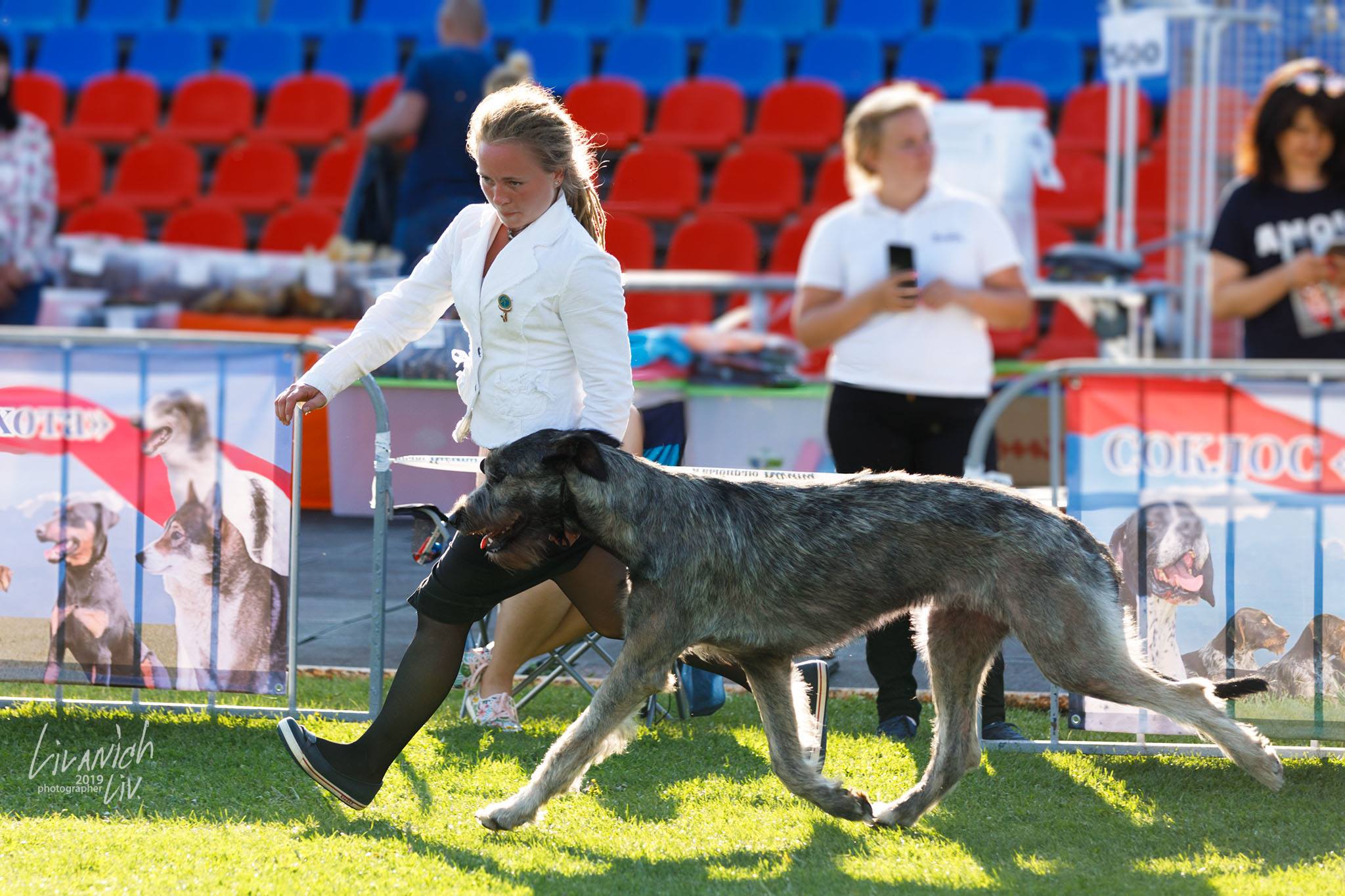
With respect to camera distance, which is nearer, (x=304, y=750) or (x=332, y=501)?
(x=304, y=750)

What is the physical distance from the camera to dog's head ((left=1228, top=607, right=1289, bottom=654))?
4387mm

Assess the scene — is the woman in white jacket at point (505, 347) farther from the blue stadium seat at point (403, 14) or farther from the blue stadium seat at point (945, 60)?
the blue stadium seat at point (403, 14)

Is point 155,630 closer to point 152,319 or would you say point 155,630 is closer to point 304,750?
point 304,750

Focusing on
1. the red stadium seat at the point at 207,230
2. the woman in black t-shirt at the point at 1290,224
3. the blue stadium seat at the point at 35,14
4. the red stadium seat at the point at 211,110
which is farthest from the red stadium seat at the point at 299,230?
the woman in black t-shirt at the point at 1290,224

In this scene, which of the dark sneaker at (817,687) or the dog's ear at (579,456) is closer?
the dog's ear at (579,456)

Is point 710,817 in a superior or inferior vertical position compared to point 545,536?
inferior

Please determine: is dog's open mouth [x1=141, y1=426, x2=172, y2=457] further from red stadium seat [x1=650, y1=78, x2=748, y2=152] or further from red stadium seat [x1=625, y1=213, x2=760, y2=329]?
red stadium seat [x1=650, y1=78, x2=748, y2=152]

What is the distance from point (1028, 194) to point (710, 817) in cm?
668

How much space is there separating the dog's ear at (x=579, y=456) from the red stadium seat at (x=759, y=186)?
9.55 metres

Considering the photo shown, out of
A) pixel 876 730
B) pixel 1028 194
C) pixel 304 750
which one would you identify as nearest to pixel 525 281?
pixel 304 750

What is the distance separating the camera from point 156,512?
4.65 m

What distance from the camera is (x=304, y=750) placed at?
3881 millimetres

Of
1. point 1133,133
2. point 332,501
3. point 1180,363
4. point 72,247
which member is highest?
point 1133,133

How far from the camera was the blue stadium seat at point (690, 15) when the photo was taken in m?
15.4
